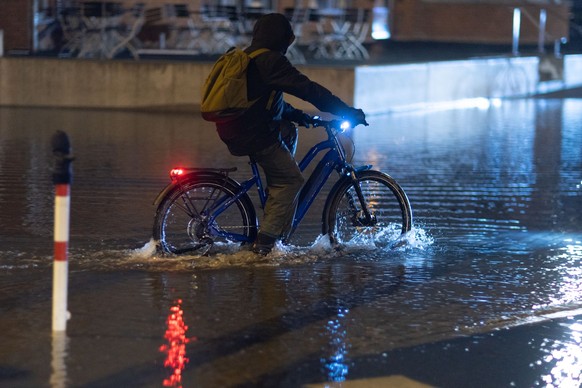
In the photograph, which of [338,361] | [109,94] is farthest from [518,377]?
[109,94]

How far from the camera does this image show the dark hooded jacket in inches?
292

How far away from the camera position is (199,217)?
7.89 metres

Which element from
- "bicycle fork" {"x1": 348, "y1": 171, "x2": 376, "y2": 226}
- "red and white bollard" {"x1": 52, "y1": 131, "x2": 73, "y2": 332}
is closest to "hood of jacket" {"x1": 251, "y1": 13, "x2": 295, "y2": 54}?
"bicycle fork" {"x1": 348, "y1": 171, "x2": 376, "y2": 226}

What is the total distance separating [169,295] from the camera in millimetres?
6883

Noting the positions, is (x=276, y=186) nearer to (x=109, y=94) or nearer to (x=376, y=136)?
(x=376, y=136)

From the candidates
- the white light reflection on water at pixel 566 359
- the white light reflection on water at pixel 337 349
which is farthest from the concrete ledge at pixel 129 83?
the white light reflection on water at pixel 566 359

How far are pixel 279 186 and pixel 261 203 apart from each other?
358mm

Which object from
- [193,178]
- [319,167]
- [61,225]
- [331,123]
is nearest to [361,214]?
[319,167]

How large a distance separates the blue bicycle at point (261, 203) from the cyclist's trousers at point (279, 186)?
14 centimetres

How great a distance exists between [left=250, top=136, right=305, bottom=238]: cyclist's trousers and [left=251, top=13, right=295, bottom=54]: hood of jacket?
66 centimetres

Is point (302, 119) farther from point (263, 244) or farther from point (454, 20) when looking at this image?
point (454, 20)

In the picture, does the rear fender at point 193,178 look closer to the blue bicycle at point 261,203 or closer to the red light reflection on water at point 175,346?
the blue bicycle at point 261,203

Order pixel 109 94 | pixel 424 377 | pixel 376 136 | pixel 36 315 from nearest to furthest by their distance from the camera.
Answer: pixel 424 377, pixel 36 315, pixel 376 136, pixel 109 94

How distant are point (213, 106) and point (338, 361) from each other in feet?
7.71
